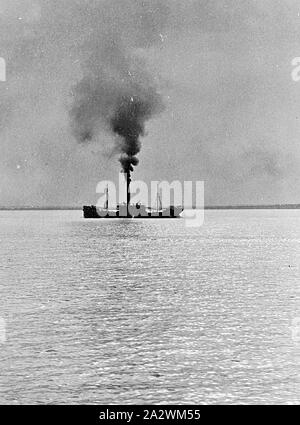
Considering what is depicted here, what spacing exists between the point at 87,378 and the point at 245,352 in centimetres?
565

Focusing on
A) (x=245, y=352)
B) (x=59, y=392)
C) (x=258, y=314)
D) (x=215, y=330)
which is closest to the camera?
(x=59, y=392)

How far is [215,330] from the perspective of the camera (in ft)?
72.1

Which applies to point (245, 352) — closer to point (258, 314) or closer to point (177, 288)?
point (258, 314)

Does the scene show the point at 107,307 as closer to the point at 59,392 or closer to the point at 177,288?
the point at 177,288

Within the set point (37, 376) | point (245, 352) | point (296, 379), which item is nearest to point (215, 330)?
point (245, 352)

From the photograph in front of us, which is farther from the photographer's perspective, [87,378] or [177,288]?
[177,288]

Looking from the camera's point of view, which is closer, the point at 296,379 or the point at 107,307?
the point at 296,379

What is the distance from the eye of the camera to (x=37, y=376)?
51.5ft
